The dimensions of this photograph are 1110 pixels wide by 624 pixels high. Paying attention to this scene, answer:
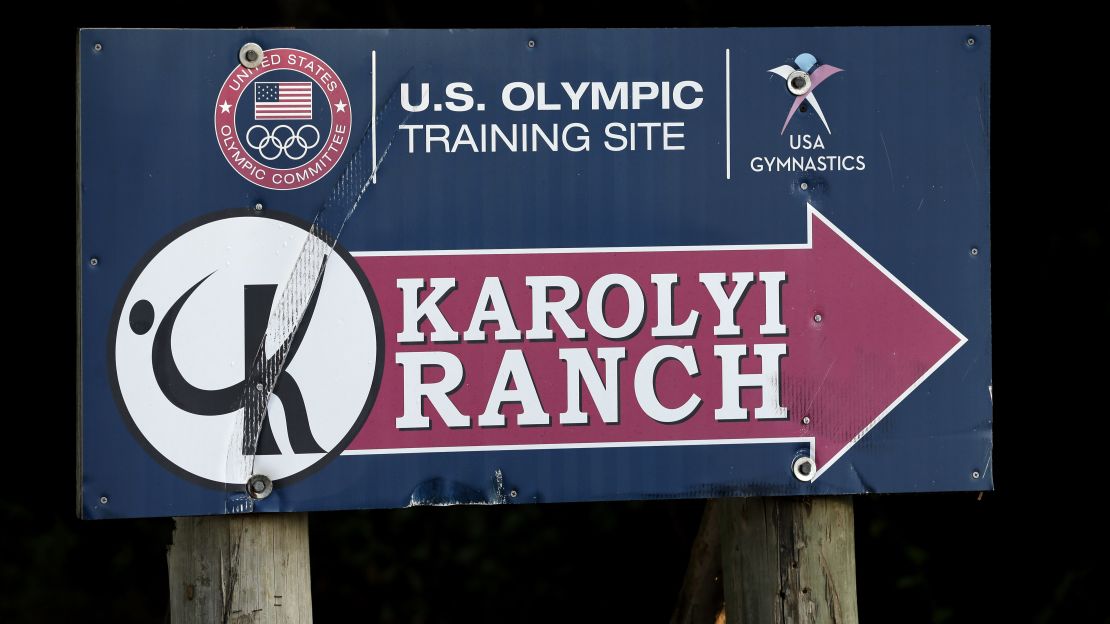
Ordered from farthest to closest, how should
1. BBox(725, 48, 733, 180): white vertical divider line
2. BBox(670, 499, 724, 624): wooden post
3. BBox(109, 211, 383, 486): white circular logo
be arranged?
BBox(670, 499, 724, 624): wooden post
BBox(725, 48, 733, 180): white vertical divider line
BBox(109, 211, 383, 486): white circular logo

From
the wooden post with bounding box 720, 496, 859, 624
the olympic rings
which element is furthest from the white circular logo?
the wooden post with bounding box 720, 496, 859, 624

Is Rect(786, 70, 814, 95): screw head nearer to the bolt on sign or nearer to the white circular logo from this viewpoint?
the bolt on sign

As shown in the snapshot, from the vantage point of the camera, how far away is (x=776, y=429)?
2418mm

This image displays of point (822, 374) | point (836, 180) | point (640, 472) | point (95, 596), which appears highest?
point (836, 180)

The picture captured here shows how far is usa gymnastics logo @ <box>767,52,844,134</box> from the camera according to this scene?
2422 millimetres

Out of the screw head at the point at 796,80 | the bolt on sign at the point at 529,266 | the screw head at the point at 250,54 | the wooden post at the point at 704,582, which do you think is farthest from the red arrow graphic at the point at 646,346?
the wooden post at the point at 704,582

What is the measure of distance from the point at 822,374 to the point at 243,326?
3.34ft

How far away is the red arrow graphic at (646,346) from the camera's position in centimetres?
236

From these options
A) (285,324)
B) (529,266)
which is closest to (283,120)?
(285,324)

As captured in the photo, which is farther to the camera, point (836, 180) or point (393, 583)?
point (393, 583)

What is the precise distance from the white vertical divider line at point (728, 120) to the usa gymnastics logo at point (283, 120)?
665mm

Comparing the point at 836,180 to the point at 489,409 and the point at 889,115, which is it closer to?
the point at 889,115

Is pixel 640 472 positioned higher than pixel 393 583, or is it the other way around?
pixel 640 472

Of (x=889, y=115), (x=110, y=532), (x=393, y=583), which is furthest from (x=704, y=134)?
(x=110, y=532)
